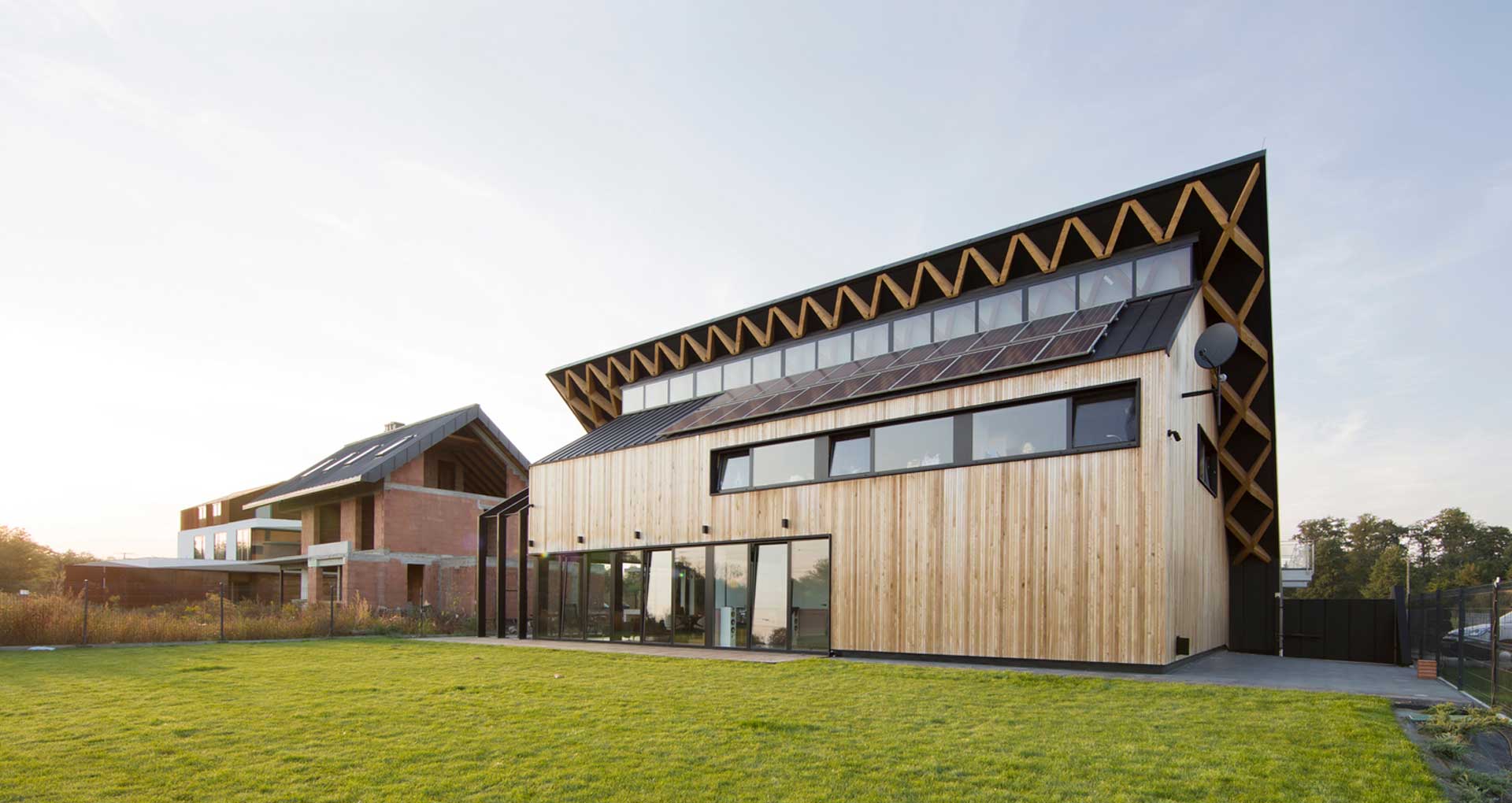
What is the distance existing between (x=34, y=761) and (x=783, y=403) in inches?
489

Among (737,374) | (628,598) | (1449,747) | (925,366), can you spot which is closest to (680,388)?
(737,374)

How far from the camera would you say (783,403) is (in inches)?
666

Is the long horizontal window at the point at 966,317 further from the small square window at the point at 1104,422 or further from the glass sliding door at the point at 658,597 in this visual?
the glass sliding door at the point at 658,597

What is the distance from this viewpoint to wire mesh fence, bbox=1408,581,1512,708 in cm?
791

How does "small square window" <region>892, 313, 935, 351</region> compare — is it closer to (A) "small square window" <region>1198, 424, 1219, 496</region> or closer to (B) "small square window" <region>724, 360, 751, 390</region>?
(B) "small square window" <region>724, 360, 751, 390</region>

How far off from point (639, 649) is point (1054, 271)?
10.8 meters

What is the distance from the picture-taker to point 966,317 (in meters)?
17.7

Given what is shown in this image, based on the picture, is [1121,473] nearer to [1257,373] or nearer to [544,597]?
[1257,373]

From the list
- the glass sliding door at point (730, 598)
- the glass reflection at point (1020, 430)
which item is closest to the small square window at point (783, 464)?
the glass sliding door at point (730, 598)

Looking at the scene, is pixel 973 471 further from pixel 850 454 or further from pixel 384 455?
pixel 384 455

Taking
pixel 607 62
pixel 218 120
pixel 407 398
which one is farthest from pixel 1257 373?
pixel 407 398

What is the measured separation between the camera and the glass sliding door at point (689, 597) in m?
17.1

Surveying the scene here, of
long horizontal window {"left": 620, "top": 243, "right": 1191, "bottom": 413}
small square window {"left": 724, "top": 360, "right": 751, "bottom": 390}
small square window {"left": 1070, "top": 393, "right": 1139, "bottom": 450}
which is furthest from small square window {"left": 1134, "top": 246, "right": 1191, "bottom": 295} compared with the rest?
small square window {"left": 724, "top": 360, "right": 751, "bottom": 390}

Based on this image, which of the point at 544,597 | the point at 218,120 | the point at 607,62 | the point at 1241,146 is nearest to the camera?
the point at 218,120
